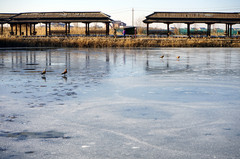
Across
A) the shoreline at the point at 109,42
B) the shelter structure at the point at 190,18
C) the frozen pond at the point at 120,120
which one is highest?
the shelter structure at the point at 190,18

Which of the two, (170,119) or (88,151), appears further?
(170,119)

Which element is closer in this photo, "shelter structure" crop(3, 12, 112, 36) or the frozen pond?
the frozen pond

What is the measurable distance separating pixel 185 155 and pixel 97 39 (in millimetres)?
37129

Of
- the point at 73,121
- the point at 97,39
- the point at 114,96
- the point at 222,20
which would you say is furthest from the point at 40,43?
the point at 73,121

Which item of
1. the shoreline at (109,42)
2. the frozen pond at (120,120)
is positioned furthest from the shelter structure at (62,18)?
the frozen pond at (120,120)

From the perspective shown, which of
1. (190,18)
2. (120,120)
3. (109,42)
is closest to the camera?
(120,120)

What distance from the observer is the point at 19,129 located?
631cm

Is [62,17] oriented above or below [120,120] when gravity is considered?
above

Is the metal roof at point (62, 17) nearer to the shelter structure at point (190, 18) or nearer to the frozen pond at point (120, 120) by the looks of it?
the shelter structure at point (190, 18)

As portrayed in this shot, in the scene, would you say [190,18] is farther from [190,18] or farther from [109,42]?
[109,42]

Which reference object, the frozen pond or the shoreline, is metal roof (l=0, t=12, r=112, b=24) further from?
the frozen pond

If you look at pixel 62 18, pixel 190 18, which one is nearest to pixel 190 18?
pixel 190 18

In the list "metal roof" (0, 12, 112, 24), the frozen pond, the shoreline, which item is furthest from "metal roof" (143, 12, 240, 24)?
the frozen pond

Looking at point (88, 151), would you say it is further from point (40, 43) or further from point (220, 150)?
point (40, 43)
